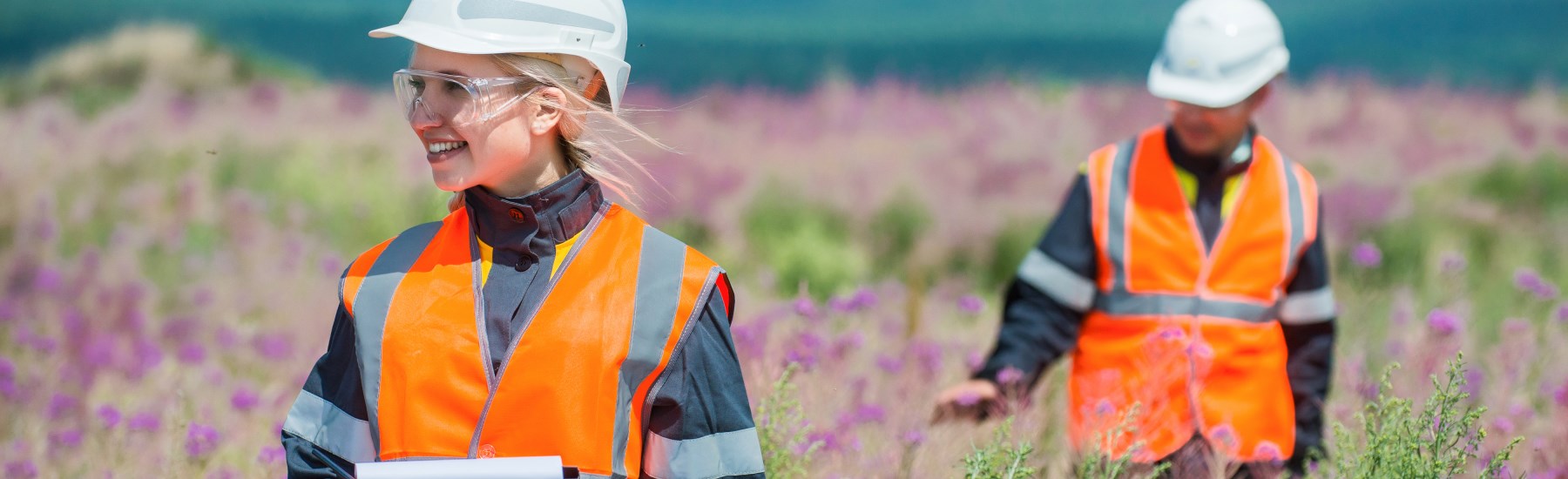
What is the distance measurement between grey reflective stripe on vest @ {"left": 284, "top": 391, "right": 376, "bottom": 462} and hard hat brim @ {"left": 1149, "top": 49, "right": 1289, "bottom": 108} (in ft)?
6.56

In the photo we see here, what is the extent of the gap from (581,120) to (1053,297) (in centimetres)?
162

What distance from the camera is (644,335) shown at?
2.07 metres

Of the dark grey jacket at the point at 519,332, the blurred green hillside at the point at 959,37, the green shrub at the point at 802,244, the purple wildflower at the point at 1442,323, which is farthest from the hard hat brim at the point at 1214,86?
the blurred green hillside at the point at 959,37

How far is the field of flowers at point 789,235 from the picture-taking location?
148 inches

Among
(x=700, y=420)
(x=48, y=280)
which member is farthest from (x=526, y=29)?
(x=48, y=280)

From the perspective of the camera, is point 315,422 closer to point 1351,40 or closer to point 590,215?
point 590,215

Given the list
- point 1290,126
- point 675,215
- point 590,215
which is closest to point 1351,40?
point 1290,126

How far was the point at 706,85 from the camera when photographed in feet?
40.4

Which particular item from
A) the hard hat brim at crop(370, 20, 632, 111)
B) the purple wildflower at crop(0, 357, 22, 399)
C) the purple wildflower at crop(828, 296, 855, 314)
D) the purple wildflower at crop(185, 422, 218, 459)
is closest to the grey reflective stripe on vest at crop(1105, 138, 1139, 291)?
the purple wildflower at crop(828, 296, 855, 314)

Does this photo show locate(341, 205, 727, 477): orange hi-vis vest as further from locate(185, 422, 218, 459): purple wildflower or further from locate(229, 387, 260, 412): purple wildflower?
locate(229, 387, 260, 412): purple wildflower

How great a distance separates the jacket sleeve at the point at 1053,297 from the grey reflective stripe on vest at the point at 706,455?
4.91 ft

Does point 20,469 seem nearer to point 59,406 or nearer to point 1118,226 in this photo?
point 59,406

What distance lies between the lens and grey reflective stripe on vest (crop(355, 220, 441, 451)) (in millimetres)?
2105

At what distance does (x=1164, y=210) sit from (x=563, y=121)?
1.74 meters
